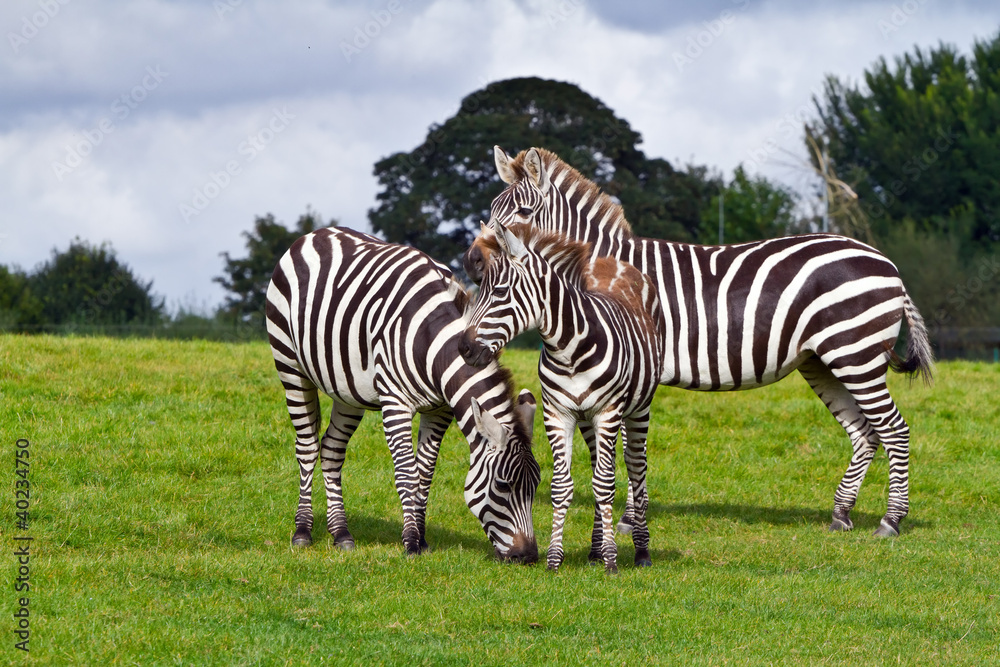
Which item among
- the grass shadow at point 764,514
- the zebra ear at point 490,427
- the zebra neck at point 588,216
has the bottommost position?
the grass shadow at point 764,514

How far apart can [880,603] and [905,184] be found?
136 ft

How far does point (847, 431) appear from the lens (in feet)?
33.9

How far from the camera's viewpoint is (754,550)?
29.2 ft

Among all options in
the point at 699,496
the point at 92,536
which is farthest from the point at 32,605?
the point at 699,496

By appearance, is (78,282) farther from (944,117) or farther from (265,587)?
(944,117)

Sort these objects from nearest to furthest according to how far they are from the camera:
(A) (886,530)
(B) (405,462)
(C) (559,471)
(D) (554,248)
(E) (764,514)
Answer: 1. (C) (559,471)
2. (D) (554,248)
3. (B) (405,462)
4. (A) (886,530)
5. (E) (764,514)

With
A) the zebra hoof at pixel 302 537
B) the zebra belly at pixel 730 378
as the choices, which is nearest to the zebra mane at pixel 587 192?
the zebra belly at pixel 730 378

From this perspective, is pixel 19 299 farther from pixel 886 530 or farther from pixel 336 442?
pixel 886 530

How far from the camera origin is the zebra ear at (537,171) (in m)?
9.90

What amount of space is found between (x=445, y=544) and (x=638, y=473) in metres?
1.93

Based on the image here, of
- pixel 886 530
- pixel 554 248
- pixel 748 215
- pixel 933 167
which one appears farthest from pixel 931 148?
pixel 554 248

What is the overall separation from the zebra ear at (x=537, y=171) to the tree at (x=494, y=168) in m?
26.9

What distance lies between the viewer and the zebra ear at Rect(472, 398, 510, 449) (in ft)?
24.3

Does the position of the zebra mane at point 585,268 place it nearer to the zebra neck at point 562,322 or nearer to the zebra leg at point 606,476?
the zebra neck at point 562,322
